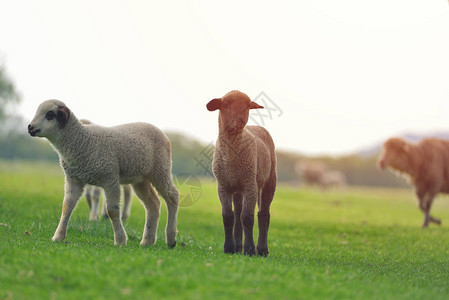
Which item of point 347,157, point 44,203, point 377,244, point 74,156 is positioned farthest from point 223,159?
point 347,157

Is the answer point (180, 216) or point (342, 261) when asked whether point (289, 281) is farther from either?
point (180, 216)

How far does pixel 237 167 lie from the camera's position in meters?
7.21

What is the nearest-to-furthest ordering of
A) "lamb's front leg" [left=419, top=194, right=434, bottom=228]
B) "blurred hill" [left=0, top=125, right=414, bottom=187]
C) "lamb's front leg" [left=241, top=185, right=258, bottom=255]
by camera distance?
"lamb's front leg" [left=241, top=185, right=258, bottom=255]
"lamb's front leg" [left=419, top=194, right=434, bottom=228]
"blurred hill" [left=0, top=125, right=414, bottom=187]

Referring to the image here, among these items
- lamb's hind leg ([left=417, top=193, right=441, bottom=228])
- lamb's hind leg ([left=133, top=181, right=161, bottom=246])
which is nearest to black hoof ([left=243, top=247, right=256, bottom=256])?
lamb's hind leg ([left=133, top=181, right=161, bottom=246])

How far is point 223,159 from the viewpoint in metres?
7.29

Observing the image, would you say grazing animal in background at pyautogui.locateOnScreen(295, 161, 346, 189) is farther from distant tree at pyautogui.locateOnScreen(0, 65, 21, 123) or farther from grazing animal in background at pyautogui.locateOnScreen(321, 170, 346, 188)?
distant tree at pyautogui.locateOnScreen(0, 65, 21, 123)

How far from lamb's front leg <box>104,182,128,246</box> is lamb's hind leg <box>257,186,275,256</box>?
2.11m

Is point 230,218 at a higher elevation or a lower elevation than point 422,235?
higher

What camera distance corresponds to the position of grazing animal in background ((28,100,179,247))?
7438mm

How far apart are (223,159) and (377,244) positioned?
6.08m

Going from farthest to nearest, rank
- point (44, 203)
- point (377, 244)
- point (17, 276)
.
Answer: point (44, 203) → point (377, 244) → point (17, 276)

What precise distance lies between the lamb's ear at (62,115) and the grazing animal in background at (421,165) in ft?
40.5

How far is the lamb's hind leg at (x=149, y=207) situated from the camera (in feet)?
26.9

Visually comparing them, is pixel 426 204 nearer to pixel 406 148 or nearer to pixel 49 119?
pixel 406 148
